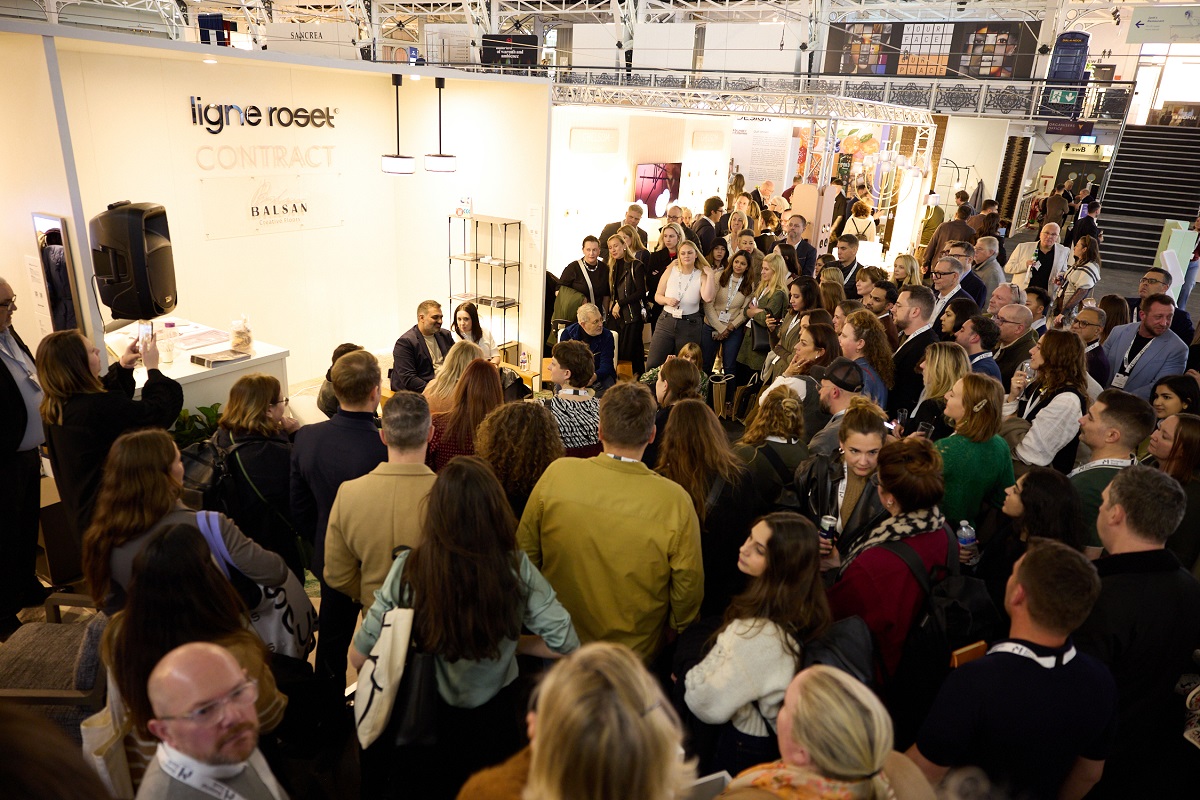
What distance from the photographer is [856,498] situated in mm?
2793

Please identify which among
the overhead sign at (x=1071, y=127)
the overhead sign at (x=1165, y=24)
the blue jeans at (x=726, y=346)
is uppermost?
the overhead sign at (x=1165, y=24)

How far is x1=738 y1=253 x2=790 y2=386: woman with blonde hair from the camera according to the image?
19.2ft

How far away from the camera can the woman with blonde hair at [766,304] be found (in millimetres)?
5859

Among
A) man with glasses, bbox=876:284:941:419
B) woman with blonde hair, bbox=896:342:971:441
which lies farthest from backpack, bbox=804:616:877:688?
man with glasses, bbox=876:284:941:419

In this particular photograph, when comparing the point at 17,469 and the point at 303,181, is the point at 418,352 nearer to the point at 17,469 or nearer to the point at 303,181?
the point at 17,469

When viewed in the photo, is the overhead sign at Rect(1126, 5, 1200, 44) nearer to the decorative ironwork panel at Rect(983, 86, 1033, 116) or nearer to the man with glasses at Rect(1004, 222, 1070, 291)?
the decorative ironwork panel at Rect(983, 86, 1033, 116)

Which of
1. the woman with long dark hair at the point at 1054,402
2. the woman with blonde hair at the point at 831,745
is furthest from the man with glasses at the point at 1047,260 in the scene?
the woman with blonde hair at the point at 831,745

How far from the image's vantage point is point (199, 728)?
1374 mm

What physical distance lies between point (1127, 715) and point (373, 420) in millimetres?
2742

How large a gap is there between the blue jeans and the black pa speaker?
4013 mm

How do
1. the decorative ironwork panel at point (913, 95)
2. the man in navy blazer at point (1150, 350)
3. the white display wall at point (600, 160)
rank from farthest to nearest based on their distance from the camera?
the decorative ironwork panel at point (913, 95) < the white display wall at point (600, 160) < the man in navy blazer at point (1150, 350)

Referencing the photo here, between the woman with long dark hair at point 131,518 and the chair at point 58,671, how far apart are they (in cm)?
19

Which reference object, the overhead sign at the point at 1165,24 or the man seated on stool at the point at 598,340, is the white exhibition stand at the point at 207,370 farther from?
the overhead sign at the point at 1165,24

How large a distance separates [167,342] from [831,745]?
495cm
